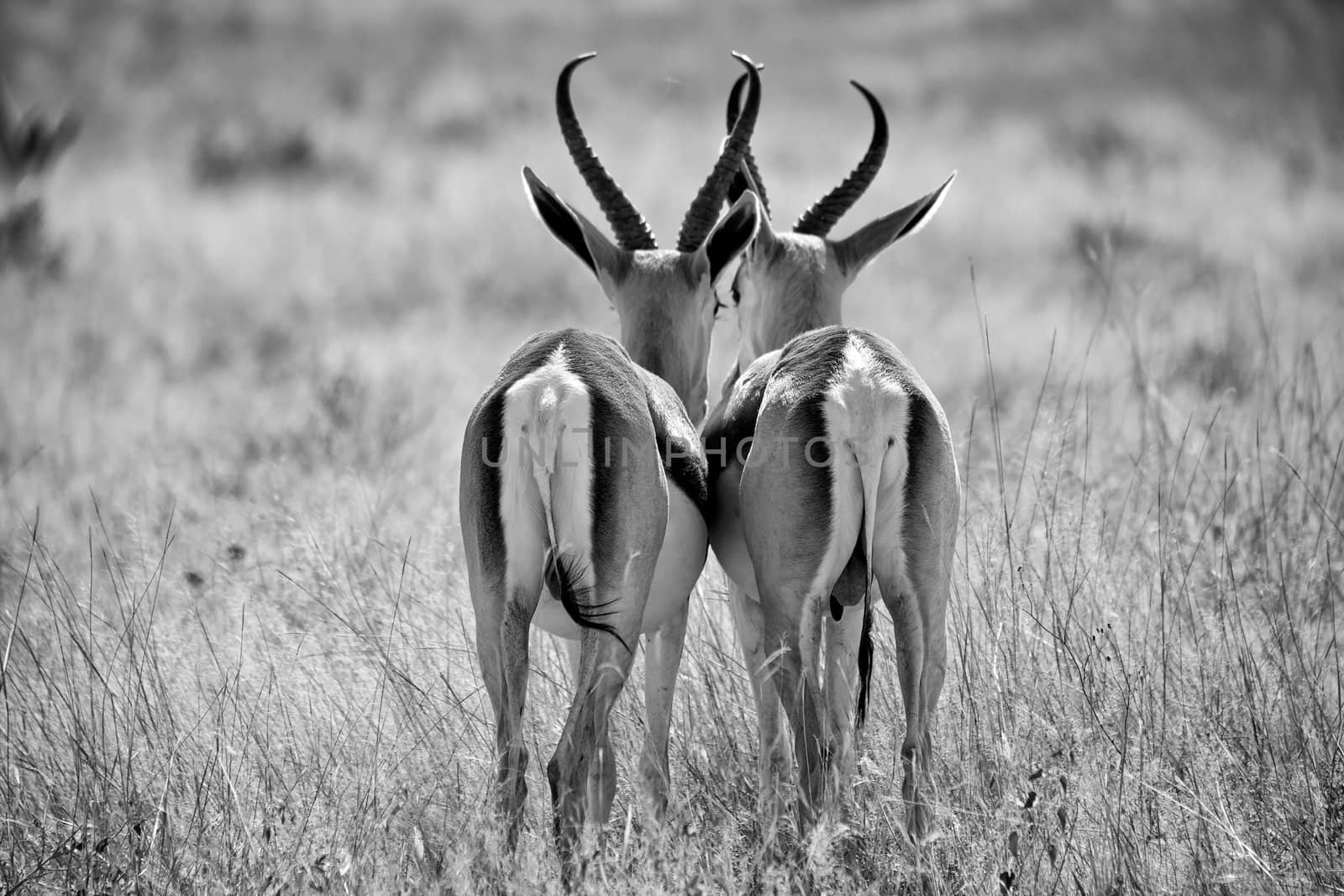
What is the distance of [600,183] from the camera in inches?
213

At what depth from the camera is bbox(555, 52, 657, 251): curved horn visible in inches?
213

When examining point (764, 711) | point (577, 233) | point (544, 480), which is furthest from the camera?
point (577, 233)

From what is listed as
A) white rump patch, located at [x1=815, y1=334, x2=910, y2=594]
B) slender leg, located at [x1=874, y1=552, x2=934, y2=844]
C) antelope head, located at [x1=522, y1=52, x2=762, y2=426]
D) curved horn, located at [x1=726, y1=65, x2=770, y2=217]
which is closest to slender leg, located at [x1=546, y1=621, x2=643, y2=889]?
white rump patch, located at [x1=815, y1=334, x2=910, y2=594]

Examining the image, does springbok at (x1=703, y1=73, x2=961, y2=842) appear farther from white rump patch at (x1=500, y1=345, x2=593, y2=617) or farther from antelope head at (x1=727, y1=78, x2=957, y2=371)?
antelope head at (x1=727, y1=78, x2=957, y2=371)

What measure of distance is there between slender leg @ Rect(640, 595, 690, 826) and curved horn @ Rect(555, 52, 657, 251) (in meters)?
1.93

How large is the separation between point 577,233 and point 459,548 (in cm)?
137

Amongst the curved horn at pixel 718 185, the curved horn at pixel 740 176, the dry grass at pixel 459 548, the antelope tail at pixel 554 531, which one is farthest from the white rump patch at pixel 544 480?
the curved horn at pixel 740 176

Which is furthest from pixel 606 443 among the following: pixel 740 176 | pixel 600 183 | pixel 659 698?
pixel 740 176

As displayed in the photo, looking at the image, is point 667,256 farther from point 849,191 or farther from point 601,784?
point 601,784

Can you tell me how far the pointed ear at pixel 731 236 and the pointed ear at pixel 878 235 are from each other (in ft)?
1.52

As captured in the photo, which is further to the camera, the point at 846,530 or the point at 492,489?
the point at 846,530

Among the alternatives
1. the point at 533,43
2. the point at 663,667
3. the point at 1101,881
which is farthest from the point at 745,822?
the point at 533,43

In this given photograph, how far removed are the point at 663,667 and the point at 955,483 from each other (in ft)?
3.41

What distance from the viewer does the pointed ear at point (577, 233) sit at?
17.1ft
